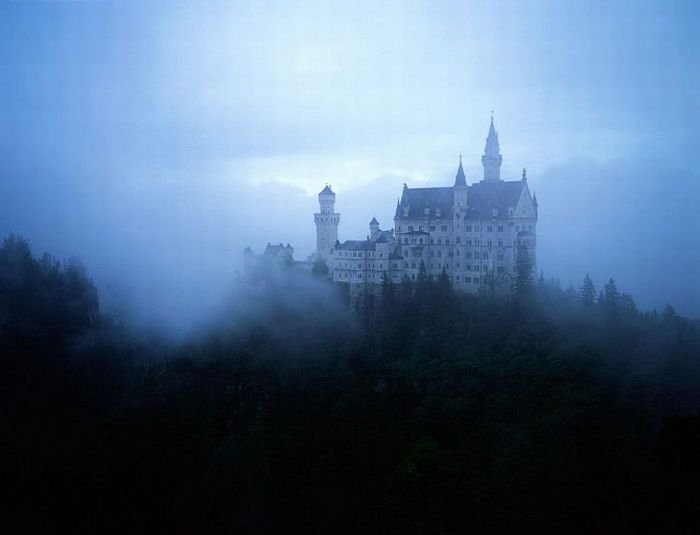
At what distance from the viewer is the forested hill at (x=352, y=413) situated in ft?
76.9

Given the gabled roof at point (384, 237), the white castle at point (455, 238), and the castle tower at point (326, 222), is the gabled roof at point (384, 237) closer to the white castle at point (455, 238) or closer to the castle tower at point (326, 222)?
the white castle at point (455, 238)

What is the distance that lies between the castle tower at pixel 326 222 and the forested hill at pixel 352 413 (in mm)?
3586

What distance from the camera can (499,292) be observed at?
3909cm

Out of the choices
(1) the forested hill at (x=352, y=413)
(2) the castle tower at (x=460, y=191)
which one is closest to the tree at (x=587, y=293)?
(1) the forested hill at (x=352, y=413)

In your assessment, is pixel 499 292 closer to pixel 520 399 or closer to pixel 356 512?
pixel 520 399

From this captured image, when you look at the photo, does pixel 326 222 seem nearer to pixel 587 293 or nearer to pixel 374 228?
pixel 374 228

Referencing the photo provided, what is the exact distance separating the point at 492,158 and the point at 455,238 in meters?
6.37

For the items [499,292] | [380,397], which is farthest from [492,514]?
[499,292]

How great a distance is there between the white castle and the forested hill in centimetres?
222

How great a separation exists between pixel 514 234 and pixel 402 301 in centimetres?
831

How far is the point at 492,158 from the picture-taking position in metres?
43.5

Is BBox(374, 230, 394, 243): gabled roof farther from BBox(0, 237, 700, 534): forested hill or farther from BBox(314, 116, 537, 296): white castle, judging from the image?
BBox(0, 237, 700, 534): forested hill

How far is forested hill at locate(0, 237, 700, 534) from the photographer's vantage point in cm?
2344

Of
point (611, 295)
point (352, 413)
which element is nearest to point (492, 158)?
point (611, 295)
